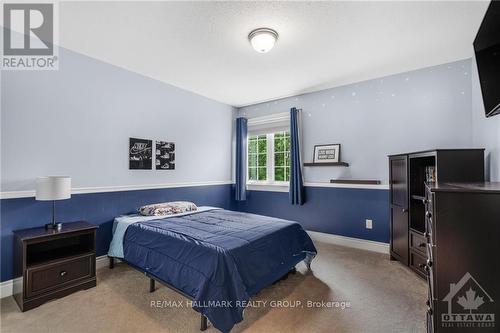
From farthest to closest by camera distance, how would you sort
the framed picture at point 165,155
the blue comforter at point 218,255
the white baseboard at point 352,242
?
the framed picture at point 165,155, the white baseboard at point 352,242, the blue comforter at point 218,255

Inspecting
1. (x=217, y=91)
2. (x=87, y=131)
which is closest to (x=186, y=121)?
(x=217, y=91)

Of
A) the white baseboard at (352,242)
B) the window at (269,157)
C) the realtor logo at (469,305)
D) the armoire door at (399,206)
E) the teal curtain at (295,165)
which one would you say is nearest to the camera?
the realtor logo at (469,305)

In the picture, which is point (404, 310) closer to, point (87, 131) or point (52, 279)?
point (52, 279)

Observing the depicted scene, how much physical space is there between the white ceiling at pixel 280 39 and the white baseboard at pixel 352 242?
243cm

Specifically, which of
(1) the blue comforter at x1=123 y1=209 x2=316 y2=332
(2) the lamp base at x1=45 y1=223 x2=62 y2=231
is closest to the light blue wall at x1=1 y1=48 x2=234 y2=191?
(2) the lamp base at x1=45 y1=223 x2=62 y2=231

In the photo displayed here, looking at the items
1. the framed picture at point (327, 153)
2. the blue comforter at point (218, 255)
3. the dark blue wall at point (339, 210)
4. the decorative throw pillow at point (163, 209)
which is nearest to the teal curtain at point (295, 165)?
the dark blue wall at point (339, 210)

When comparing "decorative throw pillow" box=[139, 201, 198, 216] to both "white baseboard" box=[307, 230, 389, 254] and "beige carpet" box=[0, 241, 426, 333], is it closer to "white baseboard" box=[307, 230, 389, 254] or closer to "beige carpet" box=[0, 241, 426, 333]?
"beige carpet" box=[0, 241, 426, 333]

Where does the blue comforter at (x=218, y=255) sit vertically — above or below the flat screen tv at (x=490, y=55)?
below

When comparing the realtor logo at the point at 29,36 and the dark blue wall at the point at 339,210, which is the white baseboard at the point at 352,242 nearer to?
the dark blue wall at the point at 339,210

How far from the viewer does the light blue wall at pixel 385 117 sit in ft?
9.50

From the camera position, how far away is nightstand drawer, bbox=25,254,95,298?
205 centimetres

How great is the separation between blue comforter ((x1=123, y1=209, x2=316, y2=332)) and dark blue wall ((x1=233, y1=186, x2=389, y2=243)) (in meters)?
1.22

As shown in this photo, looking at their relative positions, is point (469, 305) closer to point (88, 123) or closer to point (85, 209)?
point (85, 209)

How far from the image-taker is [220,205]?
182 inches
